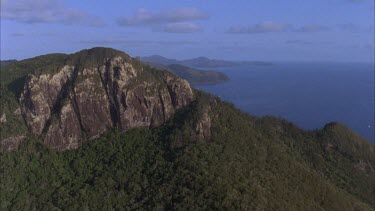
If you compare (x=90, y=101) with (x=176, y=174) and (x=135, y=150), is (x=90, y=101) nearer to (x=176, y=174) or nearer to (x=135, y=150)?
(x=135, y=150)

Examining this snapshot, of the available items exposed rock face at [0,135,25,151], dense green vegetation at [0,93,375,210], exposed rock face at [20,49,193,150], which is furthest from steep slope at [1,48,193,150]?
dense green vegetation at [0,93,375,210]

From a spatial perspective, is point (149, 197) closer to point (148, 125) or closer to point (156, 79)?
point (148, 125)

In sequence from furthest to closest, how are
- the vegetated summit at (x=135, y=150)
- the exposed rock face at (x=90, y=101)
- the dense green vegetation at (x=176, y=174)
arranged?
the exposed rock face at (x=90, y=101), the vegetated summit at (x=135, y=150), the dense green vegetation at (x=176, y=174)

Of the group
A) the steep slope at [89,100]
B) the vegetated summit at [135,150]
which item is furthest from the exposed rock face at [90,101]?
the vegetated summit at [135,150]

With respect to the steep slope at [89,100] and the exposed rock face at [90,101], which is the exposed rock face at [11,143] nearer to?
the steep slope at [89,100]

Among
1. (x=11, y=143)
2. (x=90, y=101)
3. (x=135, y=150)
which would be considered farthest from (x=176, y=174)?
(x=11, y=143)

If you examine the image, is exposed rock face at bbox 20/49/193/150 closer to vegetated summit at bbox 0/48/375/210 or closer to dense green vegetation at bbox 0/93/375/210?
vegetated summit at bbox 0/48/375/210
